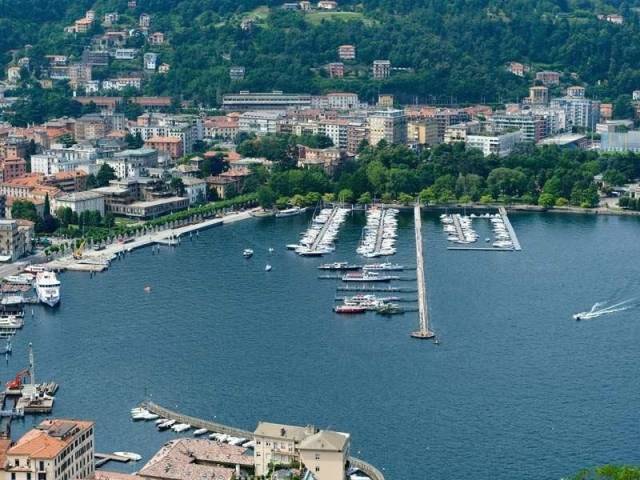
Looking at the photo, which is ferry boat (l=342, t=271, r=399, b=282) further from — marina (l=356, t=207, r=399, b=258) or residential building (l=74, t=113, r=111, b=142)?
residential building (l=74, t=113, r=111, b=142)

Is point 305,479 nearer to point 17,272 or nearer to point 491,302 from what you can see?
point 491,302

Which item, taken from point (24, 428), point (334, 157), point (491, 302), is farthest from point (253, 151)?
point (24, 428)

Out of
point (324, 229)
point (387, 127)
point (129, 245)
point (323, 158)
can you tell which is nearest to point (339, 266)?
point (324, 229)

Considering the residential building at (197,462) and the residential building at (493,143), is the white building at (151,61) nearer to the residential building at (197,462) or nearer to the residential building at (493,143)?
the residential building at (493,143)

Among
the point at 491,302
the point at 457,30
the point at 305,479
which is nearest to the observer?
the point at 305,479

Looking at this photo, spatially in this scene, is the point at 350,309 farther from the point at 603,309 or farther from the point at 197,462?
the point at 197,462

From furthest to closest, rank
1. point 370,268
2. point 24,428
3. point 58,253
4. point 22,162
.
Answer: point 22,162 < point 58,253 < point 370,268 < point 24,428
